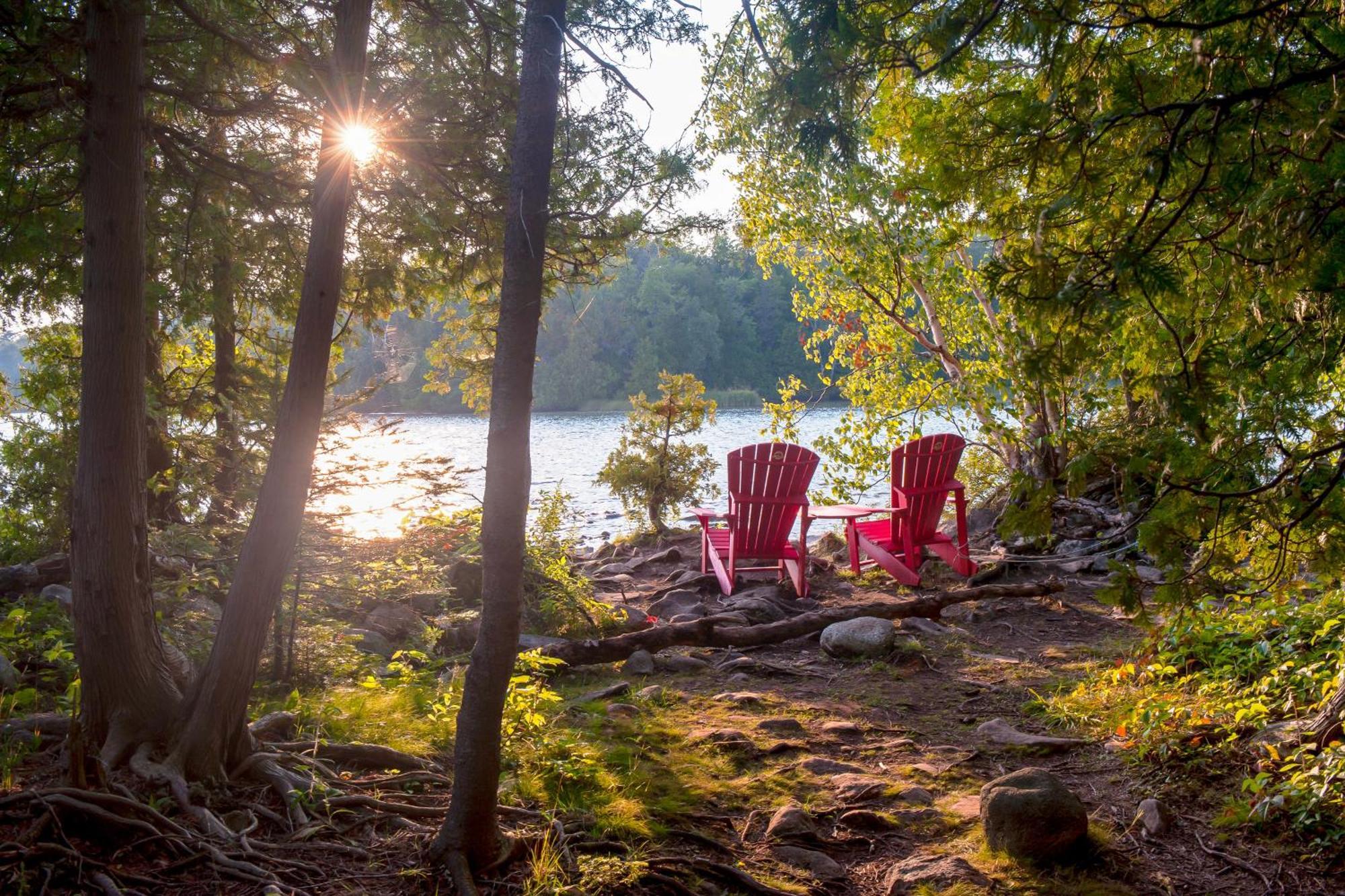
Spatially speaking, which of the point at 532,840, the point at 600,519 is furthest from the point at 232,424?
the point at 600,519

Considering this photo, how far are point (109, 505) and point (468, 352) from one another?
16.1 ft

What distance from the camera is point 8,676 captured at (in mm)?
3592

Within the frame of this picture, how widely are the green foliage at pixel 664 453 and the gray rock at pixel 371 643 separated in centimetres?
572

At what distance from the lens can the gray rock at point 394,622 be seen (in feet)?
19.0

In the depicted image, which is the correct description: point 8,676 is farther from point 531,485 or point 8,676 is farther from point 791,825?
point 791,825

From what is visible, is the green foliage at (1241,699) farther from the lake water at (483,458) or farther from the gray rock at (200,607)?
the gray rock at (200,607)

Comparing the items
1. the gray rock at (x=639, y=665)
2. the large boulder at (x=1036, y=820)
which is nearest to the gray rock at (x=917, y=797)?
the large boulder at (x=1036, y=820)

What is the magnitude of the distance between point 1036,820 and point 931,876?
39 centimetres

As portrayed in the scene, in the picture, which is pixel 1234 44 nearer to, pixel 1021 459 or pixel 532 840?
pixel 532 840

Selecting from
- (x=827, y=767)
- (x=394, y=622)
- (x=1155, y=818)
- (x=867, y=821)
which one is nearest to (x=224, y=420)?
(x=394, y=622)

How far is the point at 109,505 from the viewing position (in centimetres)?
294

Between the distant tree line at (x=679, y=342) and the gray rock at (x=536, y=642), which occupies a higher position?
the distant tree line at (x=679, y=342)

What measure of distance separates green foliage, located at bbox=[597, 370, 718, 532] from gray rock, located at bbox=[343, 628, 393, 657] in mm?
5725

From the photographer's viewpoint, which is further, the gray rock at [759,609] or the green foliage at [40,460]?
the gray rock at [759,609]
